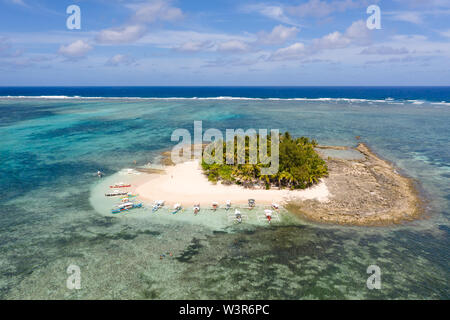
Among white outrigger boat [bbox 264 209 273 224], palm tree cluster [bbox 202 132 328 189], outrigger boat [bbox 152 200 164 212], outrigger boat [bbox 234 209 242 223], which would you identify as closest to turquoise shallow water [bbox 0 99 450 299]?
outrigger boat [bbox 234 209 242 223]

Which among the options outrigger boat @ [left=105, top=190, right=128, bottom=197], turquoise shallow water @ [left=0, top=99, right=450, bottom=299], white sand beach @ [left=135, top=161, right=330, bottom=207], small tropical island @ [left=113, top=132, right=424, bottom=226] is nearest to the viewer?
turquoise shallow water @ [left=0, top=99, right=450, bottom=299]

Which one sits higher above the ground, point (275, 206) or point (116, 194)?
point (116, 194)

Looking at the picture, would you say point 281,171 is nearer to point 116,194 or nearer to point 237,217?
point 237,217

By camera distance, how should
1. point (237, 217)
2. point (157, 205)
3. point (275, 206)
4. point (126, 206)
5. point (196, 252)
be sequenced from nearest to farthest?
point (196, 252)
point (237, 217)
point (275, 206)
point (126, 206)
point (157, 205)

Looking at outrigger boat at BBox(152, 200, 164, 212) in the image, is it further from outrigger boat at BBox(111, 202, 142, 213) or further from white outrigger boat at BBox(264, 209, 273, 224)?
white outrigger boat at BBox(264, 209, 273, 224)

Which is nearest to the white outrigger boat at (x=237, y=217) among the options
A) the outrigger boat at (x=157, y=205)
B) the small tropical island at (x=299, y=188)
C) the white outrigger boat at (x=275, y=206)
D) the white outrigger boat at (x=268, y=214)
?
the white outrigger boat at (x=268, y=214)

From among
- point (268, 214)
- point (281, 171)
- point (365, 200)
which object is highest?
point (281, 171)

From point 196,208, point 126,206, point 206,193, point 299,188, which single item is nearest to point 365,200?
point 299,188
